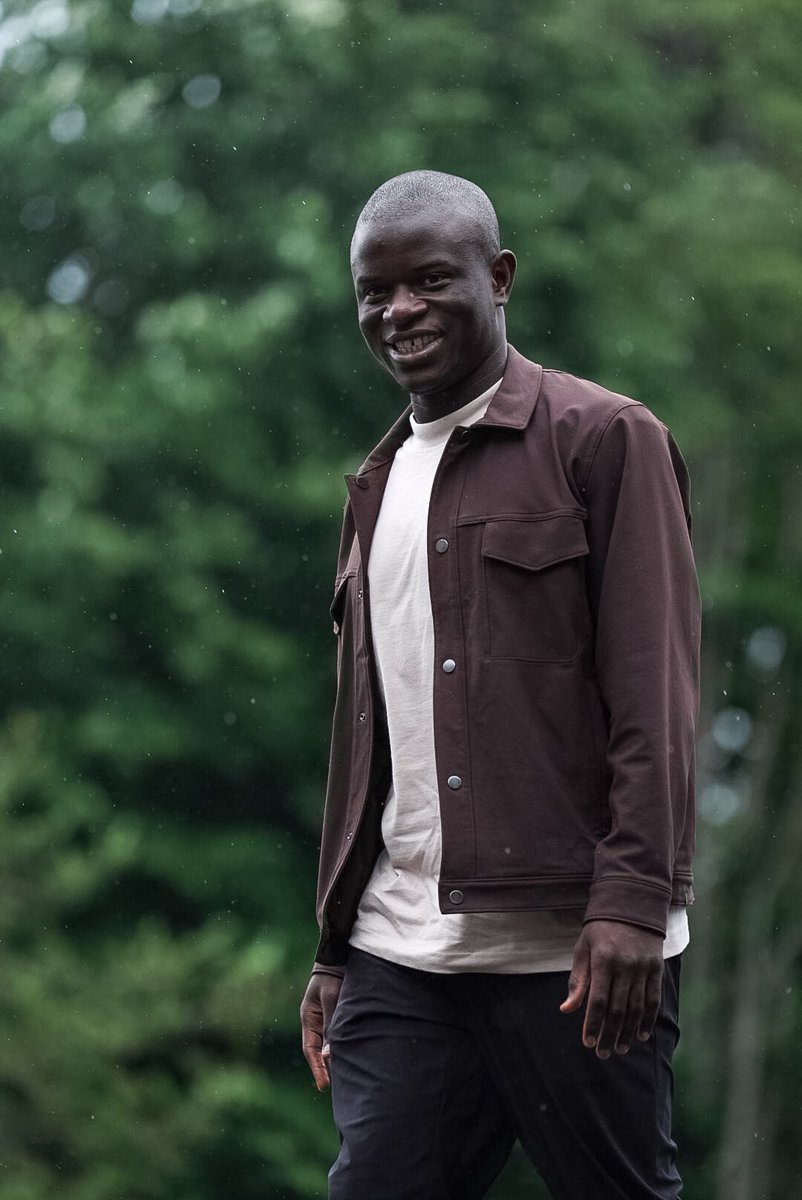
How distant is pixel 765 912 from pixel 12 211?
5.93 m

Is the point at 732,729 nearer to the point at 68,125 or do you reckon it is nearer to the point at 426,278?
the point at 68,125

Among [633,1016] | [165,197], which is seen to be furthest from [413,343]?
[165,197]

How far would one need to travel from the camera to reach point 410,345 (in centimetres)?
229

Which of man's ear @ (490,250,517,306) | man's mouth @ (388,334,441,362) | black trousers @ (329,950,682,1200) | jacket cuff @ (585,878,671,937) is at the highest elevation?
man's ear @ (490,250,517,306)

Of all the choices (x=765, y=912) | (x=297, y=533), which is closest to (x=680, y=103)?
(x=297, y=533)

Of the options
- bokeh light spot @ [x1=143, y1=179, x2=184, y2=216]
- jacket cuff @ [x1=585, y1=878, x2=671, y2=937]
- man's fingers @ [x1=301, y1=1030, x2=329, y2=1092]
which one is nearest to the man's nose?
jacket cuff @ [x1=585, y1=878, x2=671, y2=937]

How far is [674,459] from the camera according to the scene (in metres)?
2.23

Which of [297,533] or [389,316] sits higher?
[389,316]

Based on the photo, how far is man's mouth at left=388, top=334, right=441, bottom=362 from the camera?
228 cm

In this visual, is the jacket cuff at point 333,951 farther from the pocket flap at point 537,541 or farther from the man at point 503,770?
the pocket flap at point 537,541

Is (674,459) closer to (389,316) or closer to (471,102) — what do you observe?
(389,316)

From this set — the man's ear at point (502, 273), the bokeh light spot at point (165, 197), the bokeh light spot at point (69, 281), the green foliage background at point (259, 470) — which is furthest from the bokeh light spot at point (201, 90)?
the man's ear at point (502, 273)

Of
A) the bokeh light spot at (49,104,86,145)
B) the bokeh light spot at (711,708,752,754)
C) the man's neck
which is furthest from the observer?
the bokeh light spot at (711,708,752,754)

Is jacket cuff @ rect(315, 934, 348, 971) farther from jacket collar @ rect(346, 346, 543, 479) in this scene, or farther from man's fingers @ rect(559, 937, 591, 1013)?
jacket collar @ rect(346, 346, 543, 479)
